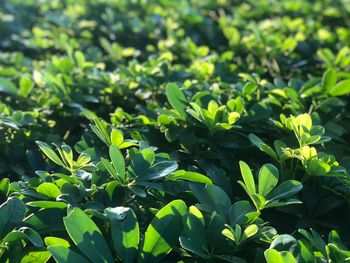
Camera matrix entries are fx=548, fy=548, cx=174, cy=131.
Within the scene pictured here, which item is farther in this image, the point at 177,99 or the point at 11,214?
the point at 177,99

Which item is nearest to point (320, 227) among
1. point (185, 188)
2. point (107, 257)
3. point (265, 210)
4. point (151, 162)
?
point (265, 210)

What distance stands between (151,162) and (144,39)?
253 cm

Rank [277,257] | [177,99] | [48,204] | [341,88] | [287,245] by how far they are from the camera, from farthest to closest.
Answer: [341,88], [177,99], [48,204], [287,245], [277,257]

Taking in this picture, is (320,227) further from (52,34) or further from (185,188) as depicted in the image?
(52,34)

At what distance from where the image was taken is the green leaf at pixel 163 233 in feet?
4.91

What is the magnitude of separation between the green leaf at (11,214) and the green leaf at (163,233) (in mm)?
360

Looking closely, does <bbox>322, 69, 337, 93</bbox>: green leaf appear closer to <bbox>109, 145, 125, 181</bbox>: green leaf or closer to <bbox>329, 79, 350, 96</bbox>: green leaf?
<bbox>329, 79, 350, 96</bbox>: green leaf

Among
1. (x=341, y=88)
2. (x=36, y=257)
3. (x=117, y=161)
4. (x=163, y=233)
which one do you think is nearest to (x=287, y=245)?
(x=163, y=233)

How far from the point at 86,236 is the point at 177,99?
82cm

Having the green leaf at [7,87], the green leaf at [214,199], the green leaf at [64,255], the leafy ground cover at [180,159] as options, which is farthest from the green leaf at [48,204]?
the green leaf at [7,87]

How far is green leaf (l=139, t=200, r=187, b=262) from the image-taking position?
1495mm

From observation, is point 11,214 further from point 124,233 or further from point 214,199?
point 214,199

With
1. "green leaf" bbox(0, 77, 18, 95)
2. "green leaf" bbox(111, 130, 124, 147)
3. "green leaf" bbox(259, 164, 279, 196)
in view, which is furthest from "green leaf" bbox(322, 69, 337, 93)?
"green leaf" bbox(0, 77, 18, 95)

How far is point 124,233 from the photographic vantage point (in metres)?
1.49
